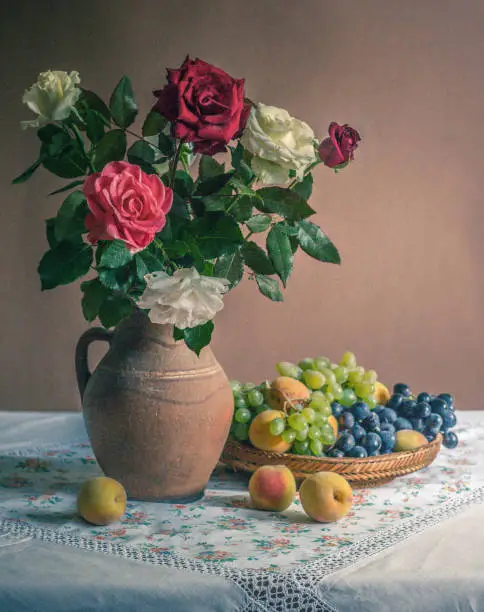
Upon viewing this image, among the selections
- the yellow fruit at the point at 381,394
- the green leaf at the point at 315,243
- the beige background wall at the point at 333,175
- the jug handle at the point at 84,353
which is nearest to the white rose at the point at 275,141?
the green leaf at the point at 315,243

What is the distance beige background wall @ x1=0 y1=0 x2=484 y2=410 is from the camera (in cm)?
254

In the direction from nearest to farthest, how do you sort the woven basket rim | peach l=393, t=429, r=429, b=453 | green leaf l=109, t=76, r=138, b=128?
green leaf l=109, t=76, r=138, b=128 → the woven basket rim → peach l=393, t=429, r=429, b=453

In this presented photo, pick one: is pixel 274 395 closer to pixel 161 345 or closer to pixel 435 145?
pixel 161 345

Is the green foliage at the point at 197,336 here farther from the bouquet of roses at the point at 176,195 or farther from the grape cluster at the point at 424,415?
the grape cluster at the point at 424,415

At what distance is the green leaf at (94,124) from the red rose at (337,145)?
0.32 metres

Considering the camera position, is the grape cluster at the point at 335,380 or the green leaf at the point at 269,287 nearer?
the green leaf at the point at 269,287

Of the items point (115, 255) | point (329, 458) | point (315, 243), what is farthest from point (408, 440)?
point (115, 255)

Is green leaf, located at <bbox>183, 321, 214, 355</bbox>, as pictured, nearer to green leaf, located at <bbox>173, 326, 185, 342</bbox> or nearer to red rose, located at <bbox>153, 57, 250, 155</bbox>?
green leaf, located at <bbox>173, 326, 185, 342</bbox>

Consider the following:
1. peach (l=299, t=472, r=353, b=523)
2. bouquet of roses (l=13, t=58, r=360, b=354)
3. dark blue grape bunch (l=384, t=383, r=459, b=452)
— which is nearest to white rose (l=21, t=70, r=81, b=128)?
bouquet of roses (l=13, t=58, r=360, b=354)

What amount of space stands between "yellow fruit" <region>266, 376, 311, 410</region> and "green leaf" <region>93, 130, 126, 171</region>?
516mm

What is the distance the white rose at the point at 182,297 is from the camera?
0.96 meters

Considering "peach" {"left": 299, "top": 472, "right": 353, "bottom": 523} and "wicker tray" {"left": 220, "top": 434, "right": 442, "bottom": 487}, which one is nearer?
"peach" {"left": 299, "top": 472, "right": 353, "bottom": 523}

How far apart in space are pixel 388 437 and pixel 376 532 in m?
0.29

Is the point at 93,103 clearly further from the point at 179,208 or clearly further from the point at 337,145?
the point at 337,145
